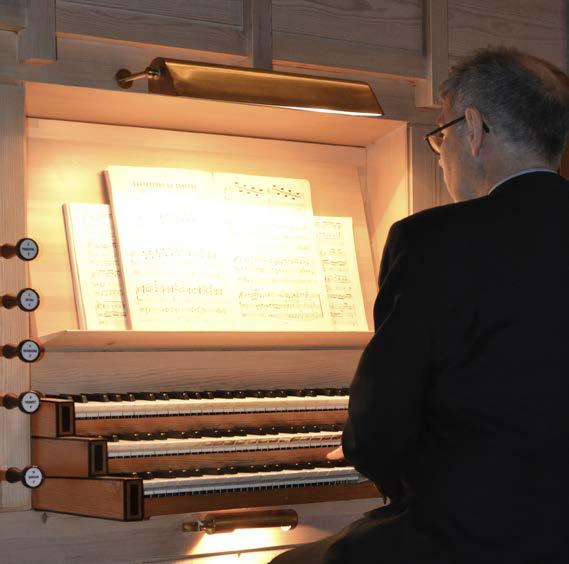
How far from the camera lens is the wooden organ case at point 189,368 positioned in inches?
115

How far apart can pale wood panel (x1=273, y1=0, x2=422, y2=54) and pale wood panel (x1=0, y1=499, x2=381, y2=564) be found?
1501 millimetres

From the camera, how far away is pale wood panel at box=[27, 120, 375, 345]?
3244 mm

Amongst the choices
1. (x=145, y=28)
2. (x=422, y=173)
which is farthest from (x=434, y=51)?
(x=145, y=28)

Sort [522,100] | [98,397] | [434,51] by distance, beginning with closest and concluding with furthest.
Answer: [522,100]
[98,397]
[434,51]

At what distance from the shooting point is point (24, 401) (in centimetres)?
281

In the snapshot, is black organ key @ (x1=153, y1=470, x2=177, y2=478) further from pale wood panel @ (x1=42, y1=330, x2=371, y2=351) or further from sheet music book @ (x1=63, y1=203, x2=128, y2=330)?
sheet music book @ (x1=63, y1=203, x2=128, y2=330)

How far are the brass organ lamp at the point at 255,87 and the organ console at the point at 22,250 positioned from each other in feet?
1.88

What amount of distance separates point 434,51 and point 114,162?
Answer: 113 centimetres

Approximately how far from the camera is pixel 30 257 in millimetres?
2855

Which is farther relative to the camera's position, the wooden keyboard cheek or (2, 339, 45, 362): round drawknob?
the wooden keyboard cheek

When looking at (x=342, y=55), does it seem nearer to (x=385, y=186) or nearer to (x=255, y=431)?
(x=385, y=186)

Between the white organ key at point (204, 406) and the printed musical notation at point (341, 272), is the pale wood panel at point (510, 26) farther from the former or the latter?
the white organ key at point (204, 406)

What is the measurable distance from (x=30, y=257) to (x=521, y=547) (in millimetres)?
1489

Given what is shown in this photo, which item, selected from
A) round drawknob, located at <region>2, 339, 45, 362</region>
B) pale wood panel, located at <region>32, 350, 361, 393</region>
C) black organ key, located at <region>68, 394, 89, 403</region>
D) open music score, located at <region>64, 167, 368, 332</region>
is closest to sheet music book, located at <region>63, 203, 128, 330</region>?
open music score, located at <region>64, 167, 368, 332</region>
